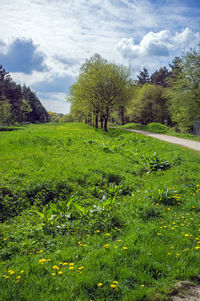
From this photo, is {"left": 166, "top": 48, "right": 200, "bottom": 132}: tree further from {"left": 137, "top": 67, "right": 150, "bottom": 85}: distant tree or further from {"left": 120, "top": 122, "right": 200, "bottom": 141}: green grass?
{"left": 137, "top": 67, "right": 150, "bottom": 85}: distant tree

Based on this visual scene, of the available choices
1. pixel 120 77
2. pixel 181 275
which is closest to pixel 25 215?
pixel 181 275

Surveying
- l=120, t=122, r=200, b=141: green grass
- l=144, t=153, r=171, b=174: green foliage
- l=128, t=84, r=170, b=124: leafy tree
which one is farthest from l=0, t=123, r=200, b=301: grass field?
l=128, t=84, r=170, b=124: leafy tree

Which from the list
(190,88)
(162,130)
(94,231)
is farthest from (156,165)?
(190,88)

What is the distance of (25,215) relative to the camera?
6883mm

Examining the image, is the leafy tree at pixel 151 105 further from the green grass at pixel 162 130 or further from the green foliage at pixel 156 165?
the green foliage at pixel 156 165

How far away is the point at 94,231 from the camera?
5723 millimetres

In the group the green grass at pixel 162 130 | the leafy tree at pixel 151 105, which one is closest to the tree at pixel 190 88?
the green grass at pixel 162 130

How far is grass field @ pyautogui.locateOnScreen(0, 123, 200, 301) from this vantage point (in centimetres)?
379

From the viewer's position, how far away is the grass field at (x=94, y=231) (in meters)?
3.79

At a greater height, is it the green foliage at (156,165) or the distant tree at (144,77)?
the distant tree at (144,77)

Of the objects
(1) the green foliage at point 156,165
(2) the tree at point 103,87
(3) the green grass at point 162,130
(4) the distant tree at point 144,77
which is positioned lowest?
(1) the green foliage at point 156,165

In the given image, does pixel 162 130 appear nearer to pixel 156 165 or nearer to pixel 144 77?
pixel 156 165

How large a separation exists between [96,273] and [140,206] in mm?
3549

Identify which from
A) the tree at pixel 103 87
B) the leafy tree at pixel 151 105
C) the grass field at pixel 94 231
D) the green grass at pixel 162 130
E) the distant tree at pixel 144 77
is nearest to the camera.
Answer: the grass field at pixel 94 231
